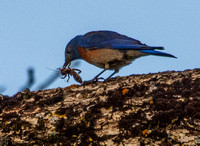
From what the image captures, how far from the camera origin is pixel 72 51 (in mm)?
8188

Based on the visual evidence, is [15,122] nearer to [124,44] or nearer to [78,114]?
[78,114]

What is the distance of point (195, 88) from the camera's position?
14.2ft

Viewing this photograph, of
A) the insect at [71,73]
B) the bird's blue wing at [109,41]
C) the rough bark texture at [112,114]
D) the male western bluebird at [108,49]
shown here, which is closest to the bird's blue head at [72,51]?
the male western bluebird at [108,49]

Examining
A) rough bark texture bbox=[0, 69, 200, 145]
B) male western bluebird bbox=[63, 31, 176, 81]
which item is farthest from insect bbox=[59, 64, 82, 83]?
rough bark texture bbox=[0, 69, 200, 145]

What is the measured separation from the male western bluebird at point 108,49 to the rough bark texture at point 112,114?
216cm

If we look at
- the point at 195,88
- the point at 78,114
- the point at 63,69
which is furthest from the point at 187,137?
the point at 63,69

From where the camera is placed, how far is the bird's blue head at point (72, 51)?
809cm

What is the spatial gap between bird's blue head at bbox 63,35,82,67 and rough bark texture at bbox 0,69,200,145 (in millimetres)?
3105

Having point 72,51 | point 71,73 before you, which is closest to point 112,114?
point 71,73

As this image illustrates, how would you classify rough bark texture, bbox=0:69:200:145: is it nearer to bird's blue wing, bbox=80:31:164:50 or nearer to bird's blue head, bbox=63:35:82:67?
bird's blue wing, bbox=80:31:164:50

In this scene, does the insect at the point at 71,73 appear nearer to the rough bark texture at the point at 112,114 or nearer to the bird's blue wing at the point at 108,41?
the bird's blue wing at the point at 108,41

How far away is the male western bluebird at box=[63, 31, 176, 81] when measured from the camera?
23.4 feet

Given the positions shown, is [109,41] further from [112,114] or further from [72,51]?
[112,114]

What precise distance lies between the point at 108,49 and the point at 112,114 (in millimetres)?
3469
